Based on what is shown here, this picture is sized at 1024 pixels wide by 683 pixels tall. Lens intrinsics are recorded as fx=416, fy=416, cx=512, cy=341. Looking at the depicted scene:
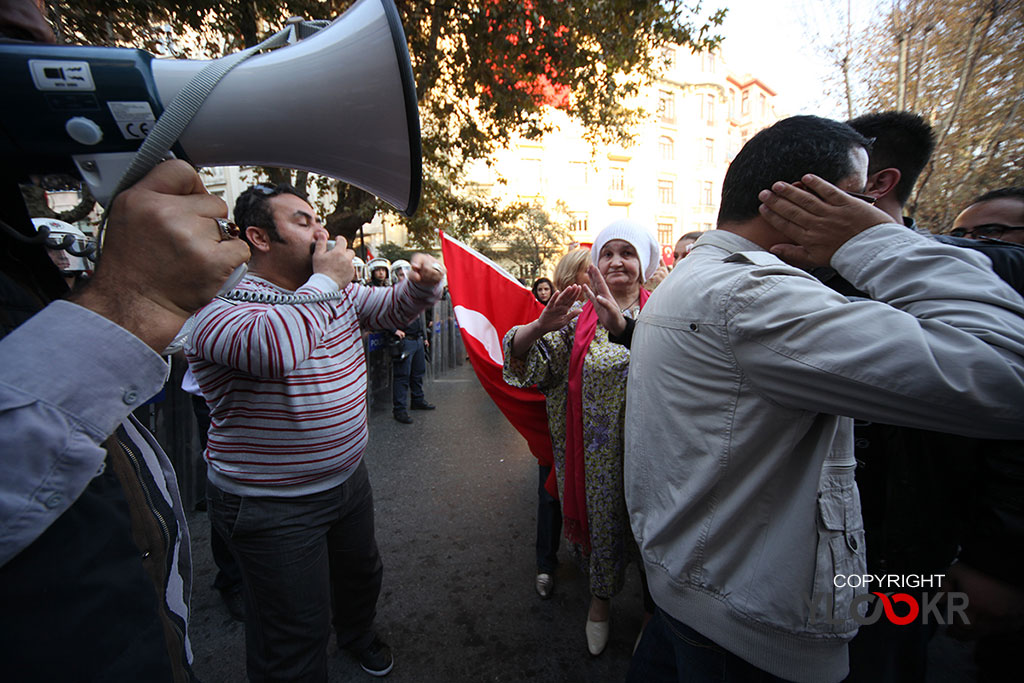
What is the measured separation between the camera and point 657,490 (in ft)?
3.90

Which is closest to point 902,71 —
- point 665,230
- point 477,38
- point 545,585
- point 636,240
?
point 477,38

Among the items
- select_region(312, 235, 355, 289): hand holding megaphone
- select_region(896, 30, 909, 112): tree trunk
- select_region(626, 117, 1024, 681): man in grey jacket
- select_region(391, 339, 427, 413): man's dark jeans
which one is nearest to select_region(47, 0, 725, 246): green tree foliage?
select_region(391, 339, 427, 413): man's dark jeans

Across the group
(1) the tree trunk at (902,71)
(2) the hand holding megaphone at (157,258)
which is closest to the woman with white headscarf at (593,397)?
(2) the hand holding megaphone at (157,258)

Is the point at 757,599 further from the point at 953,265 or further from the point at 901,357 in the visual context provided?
the point at 953,265

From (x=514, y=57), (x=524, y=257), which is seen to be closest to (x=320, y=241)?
(x=514, y=57)

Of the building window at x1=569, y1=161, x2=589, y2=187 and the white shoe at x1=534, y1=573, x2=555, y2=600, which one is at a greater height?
the building window at x1=569, y1=161, x2=589, y2=187

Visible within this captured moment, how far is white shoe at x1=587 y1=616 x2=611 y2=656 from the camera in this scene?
2189 millimetres

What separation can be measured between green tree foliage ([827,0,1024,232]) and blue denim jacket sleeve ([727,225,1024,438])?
19.7 feet

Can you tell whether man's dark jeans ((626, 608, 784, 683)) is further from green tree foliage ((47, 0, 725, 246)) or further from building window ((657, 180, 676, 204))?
building window ((657, 180, 676, 204))

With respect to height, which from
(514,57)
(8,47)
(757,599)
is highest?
(514,57)

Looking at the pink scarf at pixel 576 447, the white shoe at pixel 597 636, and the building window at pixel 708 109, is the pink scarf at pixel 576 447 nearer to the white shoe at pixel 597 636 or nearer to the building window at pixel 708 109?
Result: the white shoe at pixel 597 636

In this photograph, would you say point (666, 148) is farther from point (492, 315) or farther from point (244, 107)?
point (244, 107)

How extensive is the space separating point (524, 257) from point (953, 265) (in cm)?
2227

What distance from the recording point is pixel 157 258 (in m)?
0.66
